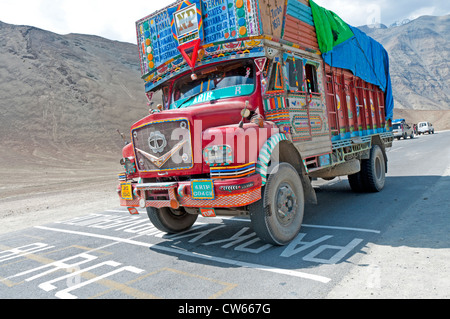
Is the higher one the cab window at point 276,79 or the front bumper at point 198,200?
the cab window at point 276,79

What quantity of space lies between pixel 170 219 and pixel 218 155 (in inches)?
82.6

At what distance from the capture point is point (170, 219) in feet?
19.1

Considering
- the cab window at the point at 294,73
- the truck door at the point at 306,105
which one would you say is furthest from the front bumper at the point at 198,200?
the cab window at the point at 294,73

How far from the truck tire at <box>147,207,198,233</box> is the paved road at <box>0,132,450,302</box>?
0.54ft

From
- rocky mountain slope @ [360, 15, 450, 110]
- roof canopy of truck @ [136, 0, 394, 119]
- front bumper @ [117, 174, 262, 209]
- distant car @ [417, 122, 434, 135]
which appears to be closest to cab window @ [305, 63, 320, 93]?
roof canopy of truck @ [136, 0, 394, 119]

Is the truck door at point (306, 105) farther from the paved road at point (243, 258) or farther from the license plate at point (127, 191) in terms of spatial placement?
the license plate at point (127, 191)

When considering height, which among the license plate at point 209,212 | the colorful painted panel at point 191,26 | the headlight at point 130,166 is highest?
the colorful painted panel at point 191,26

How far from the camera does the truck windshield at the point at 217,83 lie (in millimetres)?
5250

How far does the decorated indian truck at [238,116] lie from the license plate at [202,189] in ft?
0.04

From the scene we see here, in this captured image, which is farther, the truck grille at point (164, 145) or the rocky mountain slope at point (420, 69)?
the rocky mountain slope at point (420, 69)

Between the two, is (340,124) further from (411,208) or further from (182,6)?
(182,6)

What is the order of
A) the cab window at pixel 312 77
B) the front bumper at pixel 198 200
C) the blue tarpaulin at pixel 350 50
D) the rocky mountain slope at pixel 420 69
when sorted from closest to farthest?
the front bumper at pixel 198 200
the cab window at pixel 312 77
the blue tarpaulin at pixel 350 50
the rocky mountain slope at pixel 420 69

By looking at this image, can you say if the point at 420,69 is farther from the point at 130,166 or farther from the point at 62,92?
the point at 130,166
